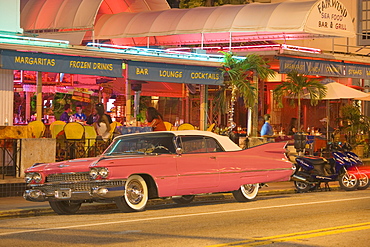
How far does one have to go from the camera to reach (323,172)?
2014 centimetres

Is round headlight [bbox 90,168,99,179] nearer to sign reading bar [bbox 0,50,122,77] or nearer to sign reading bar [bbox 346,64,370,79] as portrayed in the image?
sign reading bar [bbox 0,50,122,77]

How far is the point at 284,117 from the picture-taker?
112 ft

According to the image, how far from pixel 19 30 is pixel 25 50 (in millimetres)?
690

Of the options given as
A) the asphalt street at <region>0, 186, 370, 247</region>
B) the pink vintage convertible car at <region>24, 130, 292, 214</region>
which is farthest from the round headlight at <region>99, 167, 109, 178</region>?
the asphalt street at <region>0, 186, 370, 247</region>

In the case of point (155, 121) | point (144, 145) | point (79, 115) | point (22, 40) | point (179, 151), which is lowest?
point (179, 151)

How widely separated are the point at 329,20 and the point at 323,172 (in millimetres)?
7893

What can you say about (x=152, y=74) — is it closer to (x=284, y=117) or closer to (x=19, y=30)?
(x=19, y=30)

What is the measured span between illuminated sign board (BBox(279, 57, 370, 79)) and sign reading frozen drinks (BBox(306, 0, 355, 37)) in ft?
5.56

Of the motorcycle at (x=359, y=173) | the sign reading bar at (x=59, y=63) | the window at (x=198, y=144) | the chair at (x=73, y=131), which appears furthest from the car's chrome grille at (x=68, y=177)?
the motorcycle at (x=359, y=173)

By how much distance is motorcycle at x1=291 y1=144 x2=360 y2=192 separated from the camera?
780 inches

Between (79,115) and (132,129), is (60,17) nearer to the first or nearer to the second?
(79,115)

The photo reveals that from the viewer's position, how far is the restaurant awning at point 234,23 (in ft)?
83.8

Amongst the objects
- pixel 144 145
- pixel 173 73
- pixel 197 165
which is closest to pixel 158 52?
pixel 173 73

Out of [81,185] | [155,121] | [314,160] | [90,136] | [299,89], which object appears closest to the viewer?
[81,185]
